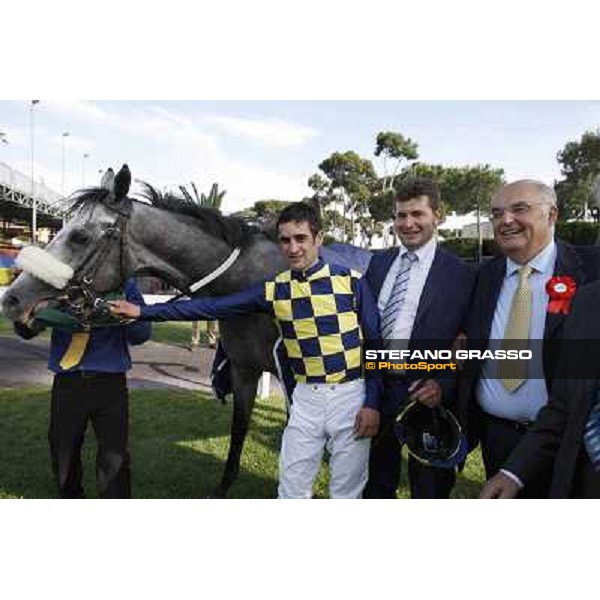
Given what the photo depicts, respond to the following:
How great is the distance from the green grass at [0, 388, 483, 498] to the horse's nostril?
1.44m

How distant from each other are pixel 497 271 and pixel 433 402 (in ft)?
1.90

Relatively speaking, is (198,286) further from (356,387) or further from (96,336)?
(356,387)

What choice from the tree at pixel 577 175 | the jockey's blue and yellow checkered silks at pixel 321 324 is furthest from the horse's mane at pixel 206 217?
the tree at pixel 577 175

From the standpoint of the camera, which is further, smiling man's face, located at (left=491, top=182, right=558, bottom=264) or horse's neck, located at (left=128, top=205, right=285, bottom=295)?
horse's neck, located at (left=128, top=205, right=285, bottom=295)

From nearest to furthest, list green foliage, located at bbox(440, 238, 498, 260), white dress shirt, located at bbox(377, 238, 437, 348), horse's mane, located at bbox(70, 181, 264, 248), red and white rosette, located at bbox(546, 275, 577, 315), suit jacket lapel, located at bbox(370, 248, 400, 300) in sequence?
red and white rosette, located at bbox(546, 275, 577, 315) → white dress shirt, located at bbox(377, 238, 437, 348) → suit jacket lapel, located at bbox(370, 248, 400, 300) → green foliage, located at bbox(440, 238, 498, 260) → horse's mane, located at bbox(70, 181, 264, 248)

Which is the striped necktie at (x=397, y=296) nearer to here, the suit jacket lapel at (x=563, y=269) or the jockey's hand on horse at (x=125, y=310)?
the suit jacket lapel at (x=563, y=269)

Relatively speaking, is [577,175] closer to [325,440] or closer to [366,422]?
[366,422]

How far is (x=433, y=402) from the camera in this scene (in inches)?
80.6

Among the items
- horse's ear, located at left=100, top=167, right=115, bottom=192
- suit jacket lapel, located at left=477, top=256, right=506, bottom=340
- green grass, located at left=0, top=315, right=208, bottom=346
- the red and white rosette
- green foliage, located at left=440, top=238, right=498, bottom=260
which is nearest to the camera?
the red and white rosette

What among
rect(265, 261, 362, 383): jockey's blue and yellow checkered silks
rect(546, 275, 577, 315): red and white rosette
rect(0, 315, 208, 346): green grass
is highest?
rect(546, 275, 577, 315): red and white rosette

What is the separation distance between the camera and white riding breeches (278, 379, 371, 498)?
2014 mm

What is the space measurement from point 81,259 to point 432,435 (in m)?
1.75

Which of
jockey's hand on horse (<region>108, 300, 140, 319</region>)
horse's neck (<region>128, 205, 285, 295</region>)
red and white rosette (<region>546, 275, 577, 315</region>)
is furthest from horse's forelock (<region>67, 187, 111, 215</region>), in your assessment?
red and white rosette (<region>546, 275, 577, 315</region>)

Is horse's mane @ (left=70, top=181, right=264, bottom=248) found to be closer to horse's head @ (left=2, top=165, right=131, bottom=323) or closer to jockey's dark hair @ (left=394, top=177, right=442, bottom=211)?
horse's head @ (left=2, top=165, right=131, bottom=323)
